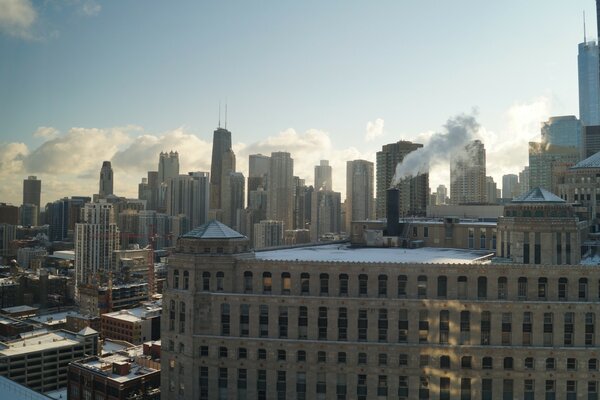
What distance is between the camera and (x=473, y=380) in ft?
193

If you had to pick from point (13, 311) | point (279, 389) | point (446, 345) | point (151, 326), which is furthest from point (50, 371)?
point (446, 345)

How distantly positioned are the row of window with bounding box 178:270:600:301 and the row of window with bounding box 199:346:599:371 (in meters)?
6.65

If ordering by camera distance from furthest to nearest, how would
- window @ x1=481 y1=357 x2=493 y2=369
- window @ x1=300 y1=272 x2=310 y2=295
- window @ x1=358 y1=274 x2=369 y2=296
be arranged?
window @ x1=300 y1=272 x2=310 y2=295 < window @ x1=358 y1=274 x2=369 y2=296 < window @ x1=481 y1=357 x2=493 y2=369

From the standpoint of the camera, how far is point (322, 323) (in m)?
60.8

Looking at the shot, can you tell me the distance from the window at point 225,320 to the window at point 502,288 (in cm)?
3096

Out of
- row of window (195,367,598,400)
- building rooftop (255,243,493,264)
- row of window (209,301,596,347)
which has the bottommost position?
row of window (195,367,598,400)

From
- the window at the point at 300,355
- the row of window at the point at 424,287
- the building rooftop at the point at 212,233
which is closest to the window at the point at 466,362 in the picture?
the row of window at the point at 424,287

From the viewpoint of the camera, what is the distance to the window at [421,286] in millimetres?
59875

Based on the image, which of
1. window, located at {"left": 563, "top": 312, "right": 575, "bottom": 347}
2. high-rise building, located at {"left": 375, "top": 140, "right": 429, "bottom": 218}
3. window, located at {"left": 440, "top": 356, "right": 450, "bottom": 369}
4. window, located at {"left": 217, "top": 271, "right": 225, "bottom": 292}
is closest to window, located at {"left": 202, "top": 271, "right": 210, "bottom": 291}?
window, located at {"left": 217, "top": 271, "right": 225, "bottom": 292}

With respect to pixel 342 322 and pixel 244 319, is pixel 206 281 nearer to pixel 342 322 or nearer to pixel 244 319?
pixel 244 319

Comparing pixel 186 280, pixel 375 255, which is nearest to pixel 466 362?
pixel 375 255

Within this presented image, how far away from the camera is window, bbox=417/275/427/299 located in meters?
59.9

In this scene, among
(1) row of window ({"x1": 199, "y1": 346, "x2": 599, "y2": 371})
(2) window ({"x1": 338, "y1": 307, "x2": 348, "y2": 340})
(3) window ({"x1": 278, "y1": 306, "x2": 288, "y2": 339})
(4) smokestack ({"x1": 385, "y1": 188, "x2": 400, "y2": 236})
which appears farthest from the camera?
(4) smokestack ({"x1": 385, "y1": 188, "x2": 400, "y2": 236})

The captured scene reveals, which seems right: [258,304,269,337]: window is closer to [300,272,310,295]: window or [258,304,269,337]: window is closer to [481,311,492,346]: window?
[300,272,310,295]: window
